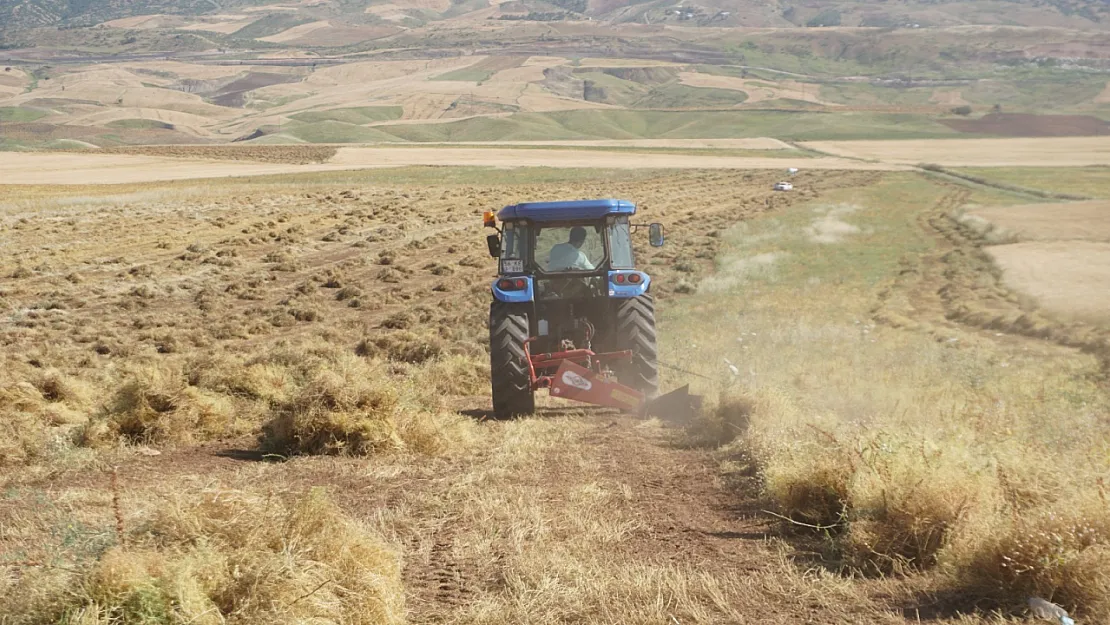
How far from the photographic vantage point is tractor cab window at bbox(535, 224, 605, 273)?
12.0m

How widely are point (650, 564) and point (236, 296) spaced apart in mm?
21358

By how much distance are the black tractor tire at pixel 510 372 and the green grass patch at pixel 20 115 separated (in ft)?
683

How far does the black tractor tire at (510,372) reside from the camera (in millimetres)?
11148

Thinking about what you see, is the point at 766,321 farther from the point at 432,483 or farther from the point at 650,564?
the point at 650,564

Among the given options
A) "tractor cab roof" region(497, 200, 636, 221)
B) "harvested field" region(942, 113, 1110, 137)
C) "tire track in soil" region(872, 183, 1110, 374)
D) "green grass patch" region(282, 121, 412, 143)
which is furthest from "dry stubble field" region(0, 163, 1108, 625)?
"green grass patch" region(282, 121, 412, 143)

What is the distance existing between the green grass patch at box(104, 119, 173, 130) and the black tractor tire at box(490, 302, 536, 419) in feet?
611

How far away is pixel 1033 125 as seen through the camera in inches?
5630

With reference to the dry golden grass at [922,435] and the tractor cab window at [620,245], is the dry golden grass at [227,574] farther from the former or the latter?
the tractor cab window at [620,245]

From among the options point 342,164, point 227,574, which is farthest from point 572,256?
point 342,164

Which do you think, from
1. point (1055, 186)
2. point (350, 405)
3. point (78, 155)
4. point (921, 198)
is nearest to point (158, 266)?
point (350, 405)

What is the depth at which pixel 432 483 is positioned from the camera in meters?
7.99

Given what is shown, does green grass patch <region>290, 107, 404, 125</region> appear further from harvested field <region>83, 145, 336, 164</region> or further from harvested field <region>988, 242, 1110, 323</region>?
harvested field <region>988, 242, 1110, 323</region>

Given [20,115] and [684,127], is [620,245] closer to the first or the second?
[684,127]

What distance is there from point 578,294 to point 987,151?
104m
